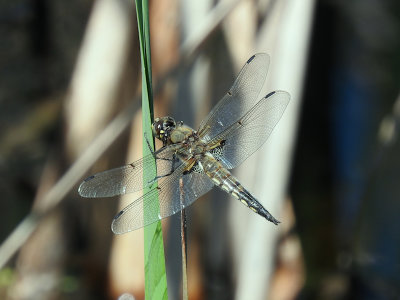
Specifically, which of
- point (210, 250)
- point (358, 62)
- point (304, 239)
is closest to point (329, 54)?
point (358, 62)

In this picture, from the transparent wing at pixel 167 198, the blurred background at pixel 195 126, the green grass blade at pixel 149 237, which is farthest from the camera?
the blurred background at pixel 195 126

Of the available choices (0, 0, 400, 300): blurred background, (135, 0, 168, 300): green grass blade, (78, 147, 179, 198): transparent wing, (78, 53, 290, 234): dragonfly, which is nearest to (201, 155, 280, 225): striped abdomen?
(78, 53, 290, 234): dragonfly

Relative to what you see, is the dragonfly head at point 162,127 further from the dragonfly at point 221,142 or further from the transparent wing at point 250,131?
the transparent wing at point 250,131

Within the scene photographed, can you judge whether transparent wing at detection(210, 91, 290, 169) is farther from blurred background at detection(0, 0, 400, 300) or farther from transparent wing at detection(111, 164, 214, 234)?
blurred background at detection(0, 0, 400, 300)

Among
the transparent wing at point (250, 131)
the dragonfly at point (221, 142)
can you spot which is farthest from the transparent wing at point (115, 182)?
the transparent wing at point (250, 131)

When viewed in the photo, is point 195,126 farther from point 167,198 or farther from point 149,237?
point 149,237
